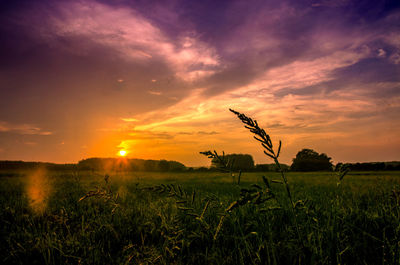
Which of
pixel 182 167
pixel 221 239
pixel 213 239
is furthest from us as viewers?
pixel 182 167

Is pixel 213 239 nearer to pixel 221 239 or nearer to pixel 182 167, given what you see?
pixel 221 239

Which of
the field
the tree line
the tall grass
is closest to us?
the tall grass

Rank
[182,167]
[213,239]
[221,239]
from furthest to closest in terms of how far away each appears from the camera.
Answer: [182,167] → [221,239] → [213,239]

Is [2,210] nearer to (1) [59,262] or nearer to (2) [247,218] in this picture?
(1) [59,262]

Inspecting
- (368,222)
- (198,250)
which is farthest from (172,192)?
(368,222)

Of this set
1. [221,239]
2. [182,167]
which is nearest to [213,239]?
[221,239]

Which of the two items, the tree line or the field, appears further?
the tree line

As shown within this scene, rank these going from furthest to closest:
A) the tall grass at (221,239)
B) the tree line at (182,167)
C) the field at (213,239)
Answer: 1. the tree line at (182,167)
2. the field at (213,239)
3. the tall grass at (221,239)

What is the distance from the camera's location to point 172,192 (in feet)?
4.10

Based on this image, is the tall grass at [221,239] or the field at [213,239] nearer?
the tall grass at [221,239]

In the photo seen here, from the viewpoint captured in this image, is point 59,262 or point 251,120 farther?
point 59,262

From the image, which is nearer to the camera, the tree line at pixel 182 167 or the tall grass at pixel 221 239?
the tall grass at pixel 221 239

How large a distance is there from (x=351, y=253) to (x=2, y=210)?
559cm

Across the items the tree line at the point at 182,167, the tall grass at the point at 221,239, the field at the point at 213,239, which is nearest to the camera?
the tall grass at the point at 221,239
